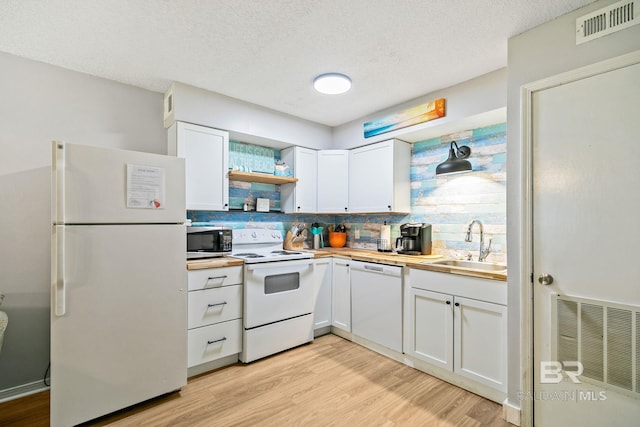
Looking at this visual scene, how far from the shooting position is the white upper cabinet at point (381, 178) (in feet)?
10.3

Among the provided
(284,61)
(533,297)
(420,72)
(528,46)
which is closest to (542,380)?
(533,297)

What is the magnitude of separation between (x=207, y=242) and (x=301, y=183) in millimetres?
1296

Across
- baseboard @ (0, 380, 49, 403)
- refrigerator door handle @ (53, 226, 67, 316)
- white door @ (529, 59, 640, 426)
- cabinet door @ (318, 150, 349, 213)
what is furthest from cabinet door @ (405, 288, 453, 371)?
baseboard @ (0, 380, 49, 403)

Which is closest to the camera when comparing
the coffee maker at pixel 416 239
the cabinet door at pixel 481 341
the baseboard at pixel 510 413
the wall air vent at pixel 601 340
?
A: the wall air vent at pixel 601 340

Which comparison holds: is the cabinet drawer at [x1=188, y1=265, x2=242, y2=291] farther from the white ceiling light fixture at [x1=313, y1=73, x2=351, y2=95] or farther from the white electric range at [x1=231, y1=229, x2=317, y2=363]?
the white ceiling light fixture at [x1=313, y1=73, x2=351, y2=95]

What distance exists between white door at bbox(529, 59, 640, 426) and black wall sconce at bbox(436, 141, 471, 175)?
748 mm

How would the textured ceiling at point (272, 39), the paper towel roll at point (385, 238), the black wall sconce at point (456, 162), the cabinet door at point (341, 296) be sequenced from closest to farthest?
the textured ceiling at point (272, 39), the black wall sconce at point (456, 162), the cabinet door at point (341, 296), the paper towel roll at point (385, 238)

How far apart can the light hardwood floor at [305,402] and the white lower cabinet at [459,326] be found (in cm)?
19

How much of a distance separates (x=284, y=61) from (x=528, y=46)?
1.64m

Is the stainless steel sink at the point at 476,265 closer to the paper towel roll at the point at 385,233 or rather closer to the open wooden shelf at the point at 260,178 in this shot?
the paper towel roll at the point at 385,233

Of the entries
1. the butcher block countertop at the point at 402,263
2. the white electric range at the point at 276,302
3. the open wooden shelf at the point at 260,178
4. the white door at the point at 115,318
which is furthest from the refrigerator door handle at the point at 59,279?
the open wooden shelf at the point at 260,178

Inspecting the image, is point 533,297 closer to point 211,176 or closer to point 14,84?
point 211,176

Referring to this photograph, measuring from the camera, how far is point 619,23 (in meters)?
1.53

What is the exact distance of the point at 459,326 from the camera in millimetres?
2188
